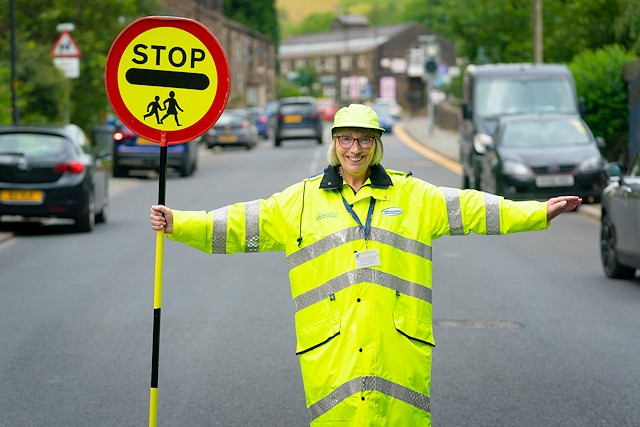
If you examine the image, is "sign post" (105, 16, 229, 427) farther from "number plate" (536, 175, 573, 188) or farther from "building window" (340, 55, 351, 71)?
"building window" (340, 55, 351, 71)

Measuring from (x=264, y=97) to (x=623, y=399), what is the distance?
100336 millimetres

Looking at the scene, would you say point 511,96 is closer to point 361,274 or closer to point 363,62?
point 361,274

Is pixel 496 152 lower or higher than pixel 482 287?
higher

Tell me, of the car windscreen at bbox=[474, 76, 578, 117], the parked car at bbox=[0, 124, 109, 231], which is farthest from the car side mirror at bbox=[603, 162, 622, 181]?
the car windscreen at bbox=[474, 76, 578, 117]

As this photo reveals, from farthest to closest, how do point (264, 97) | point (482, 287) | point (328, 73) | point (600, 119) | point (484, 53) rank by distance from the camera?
point (328, 73) → point (264, 97) → point (484, 53) → point (600, 119) → point (482, 287)

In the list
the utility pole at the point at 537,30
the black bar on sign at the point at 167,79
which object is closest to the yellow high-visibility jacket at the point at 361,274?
the black bar on sign at the point at 167,79

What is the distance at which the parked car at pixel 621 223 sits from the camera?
Result: 1212 cm

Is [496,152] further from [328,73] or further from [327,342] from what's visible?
[328,73]

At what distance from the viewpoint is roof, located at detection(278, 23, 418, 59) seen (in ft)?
475

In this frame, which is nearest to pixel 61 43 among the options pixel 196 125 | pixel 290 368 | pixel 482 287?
pixel 482 287

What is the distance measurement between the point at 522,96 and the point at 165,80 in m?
20.5

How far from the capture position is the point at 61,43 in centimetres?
2672

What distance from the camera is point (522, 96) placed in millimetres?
25766

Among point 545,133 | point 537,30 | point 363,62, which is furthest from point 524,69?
point 363,62
